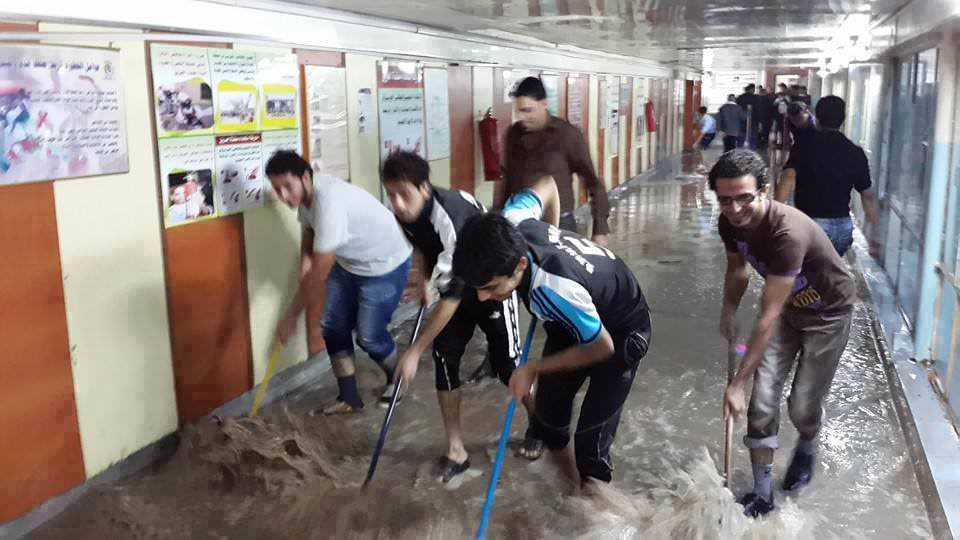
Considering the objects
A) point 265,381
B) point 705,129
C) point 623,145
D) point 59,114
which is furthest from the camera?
point 705,129

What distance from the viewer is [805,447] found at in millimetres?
3705

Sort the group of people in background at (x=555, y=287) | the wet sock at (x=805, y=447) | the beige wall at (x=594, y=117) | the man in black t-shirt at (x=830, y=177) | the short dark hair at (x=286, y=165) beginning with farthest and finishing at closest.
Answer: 1. the beige wall at (x=594, y=117)
2. the man in black t-shirt at (x=830, y=177)
3. the short dark hair at (x=286, y=165)
4. the wet sock at (x=805, y=447)
5. the group of people in background at (x=555, y=287)

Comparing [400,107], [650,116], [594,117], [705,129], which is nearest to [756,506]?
[400,107]

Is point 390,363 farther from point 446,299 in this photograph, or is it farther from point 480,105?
point 480,105

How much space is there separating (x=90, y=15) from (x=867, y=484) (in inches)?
155

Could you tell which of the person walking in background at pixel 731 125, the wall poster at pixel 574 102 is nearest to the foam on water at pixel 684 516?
the wall poster at pixel 574 102

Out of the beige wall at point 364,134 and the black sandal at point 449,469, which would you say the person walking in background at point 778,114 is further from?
the black sandal at point 449,469

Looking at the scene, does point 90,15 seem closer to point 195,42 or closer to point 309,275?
point 195,42

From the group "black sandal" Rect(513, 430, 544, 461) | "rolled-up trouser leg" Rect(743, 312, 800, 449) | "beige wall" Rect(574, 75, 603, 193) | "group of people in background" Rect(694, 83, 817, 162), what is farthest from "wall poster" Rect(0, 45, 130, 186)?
"group of people in background" Rect(694, 83, 817, 162)

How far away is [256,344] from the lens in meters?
4.78

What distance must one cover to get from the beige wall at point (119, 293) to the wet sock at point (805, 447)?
3.03 metres

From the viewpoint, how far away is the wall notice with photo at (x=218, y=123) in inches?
155

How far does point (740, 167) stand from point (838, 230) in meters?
2.48

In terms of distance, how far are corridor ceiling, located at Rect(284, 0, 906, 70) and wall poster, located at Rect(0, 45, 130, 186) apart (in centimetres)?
149
